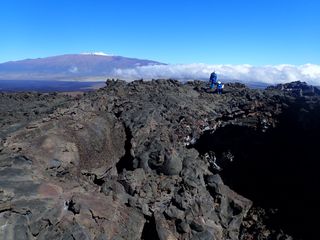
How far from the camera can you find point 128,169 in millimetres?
17375

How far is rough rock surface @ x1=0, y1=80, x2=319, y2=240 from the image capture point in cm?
1073

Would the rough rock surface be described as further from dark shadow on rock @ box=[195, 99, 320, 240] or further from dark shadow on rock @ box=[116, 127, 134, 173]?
dark shadow on rock @ box=[195, 99, 320, 240]

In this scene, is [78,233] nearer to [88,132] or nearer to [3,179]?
[3,179]

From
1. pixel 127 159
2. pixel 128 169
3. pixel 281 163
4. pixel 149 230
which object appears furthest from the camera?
pixel 281 163

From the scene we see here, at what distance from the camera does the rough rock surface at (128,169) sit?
1073cm

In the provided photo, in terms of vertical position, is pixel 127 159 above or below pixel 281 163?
above

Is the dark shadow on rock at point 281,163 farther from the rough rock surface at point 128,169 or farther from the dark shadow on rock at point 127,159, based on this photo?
the dark shadow on rock at point 127,159

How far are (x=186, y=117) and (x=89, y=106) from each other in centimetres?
577

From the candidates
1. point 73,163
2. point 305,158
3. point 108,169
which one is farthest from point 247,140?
point 73,163

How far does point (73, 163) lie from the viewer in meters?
14.5

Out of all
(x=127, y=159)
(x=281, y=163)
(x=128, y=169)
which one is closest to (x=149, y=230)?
(x=128, y=169)

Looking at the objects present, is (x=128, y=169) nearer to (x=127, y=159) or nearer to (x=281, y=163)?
(x=127, y=159)

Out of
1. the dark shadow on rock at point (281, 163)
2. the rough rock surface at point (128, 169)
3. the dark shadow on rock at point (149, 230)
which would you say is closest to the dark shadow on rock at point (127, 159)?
the rough rock surface at point (128, 169)

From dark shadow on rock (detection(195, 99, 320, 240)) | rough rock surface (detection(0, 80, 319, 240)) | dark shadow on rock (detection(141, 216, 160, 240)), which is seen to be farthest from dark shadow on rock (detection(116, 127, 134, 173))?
dark shadow on rock (detection(141, 216, 160, 240))
